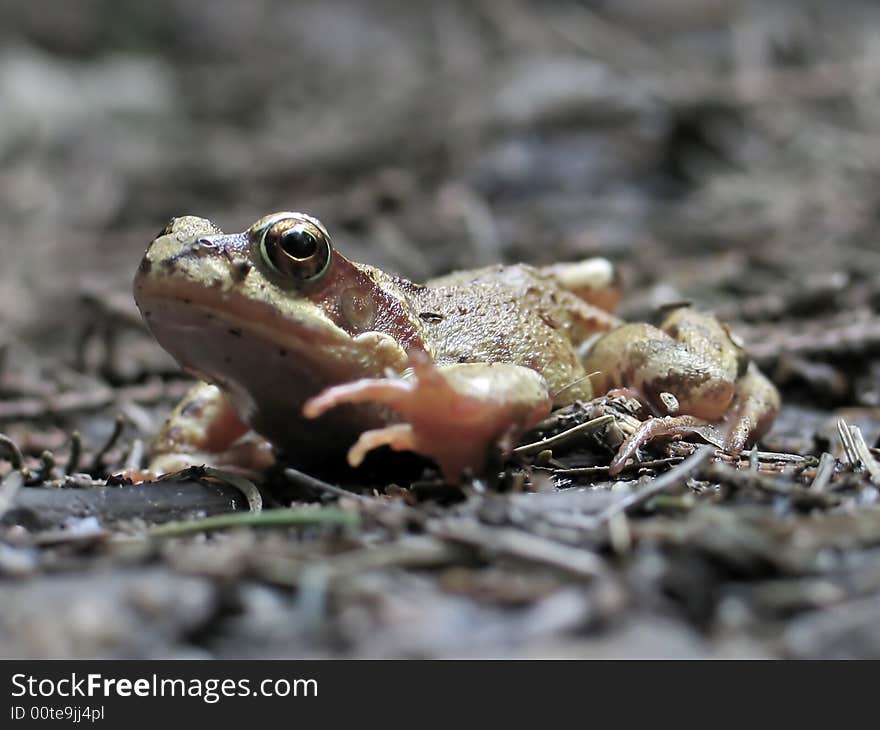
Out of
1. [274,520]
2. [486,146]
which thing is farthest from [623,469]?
[486,146]

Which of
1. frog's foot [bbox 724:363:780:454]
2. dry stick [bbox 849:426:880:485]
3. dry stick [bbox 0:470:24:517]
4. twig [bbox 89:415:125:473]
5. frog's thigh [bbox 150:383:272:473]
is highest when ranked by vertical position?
frog's thigh [bbox 150:383:272:473]

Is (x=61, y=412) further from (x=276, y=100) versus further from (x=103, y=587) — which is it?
(x=276, y=100)

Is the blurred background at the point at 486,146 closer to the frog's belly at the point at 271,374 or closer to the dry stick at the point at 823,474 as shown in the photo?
the dry stick at the point at 823,474

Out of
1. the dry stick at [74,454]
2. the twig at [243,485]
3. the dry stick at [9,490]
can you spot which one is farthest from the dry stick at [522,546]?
the dry stick at [74,454]

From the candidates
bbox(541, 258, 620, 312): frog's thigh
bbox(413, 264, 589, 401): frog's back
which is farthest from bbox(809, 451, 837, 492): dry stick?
bbox(541, 258, 620, 312): frog's thigh

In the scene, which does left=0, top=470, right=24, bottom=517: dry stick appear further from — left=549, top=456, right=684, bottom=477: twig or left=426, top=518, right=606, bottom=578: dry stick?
left=549, top=456, right=684, bottom=477: twig
